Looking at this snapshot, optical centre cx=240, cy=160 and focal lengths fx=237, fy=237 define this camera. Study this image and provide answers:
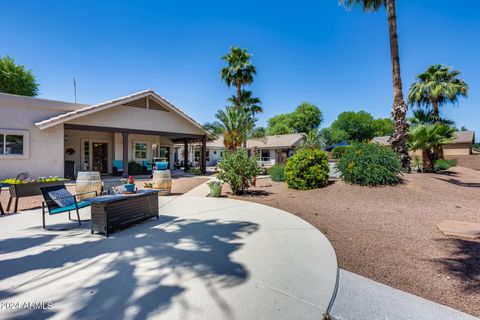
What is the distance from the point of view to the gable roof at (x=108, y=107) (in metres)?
13.0

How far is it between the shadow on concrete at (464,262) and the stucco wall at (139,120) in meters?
17.0

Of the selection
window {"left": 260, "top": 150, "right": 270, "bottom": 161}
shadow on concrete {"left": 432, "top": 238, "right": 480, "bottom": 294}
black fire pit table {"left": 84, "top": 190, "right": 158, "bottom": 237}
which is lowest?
shadow on concrete {"left": 432, "top": 238, "right": 480, "bottom": 294}

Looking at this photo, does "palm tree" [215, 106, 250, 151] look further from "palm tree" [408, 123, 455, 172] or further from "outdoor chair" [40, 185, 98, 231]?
"outdoor chair" [40, 185, 98, 231]

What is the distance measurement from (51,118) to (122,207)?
12.5 m

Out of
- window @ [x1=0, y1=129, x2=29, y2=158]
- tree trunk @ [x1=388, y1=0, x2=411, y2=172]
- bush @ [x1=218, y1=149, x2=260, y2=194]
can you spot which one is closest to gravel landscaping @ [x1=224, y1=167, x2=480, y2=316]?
bush @ [x1=218, y1=149, x2=260, y2=194]

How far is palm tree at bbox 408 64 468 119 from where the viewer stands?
21078 millimetres

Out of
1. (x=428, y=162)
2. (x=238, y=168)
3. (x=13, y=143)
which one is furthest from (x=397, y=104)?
(x=13, y=143)

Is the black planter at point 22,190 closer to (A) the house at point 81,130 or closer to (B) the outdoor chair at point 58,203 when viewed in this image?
(B) the outdoor chair at point 58,203

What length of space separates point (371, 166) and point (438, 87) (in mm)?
17197

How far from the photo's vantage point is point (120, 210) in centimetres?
508

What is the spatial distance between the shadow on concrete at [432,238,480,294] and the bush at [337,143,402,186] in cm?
577

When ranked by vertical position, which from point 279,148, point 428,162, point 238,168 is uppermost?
point 279,148

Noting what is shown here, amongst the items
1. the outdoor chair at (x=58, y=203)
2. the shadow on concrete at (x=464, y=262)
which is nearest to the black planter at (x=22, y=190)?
the outdoor chair at (x=58, y=203)

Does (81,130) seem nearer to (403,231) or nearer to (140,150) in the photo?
(140,150)
